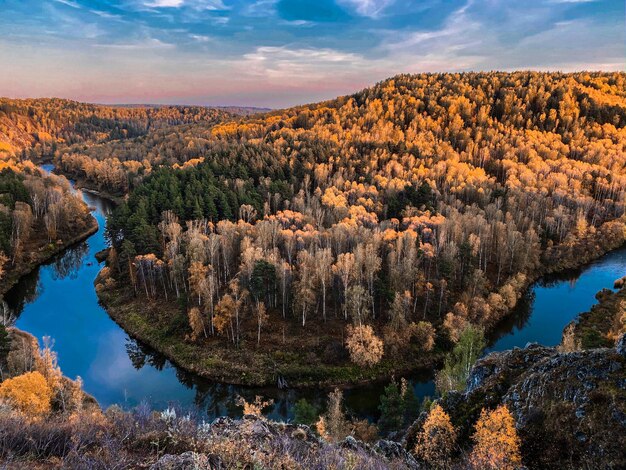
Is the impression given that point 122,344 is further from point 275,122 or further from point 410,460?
point 275,122

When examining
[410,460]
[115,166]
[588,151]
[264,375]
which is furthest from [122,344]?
[588,151]

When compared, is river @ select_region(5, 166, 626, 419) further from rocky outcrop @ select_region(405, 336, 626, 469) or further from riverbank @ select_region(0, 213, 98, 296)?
rocky outcrop @ select_region(405, 336, 626, 469)

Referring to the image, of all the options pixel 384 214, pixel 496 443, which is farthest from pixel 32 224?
pixel 496 443

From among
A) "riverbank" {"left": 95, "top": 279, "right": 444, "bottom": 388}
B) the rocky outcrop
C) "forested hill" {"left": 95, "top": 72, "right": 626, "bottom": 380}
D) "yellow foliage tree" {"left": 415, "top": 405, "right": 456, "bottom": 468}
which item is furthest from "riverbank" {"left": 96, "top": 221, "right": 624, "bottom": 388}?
the rocky outcrop

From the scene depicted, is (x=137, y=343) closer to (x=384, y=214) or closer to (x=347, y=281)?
(x=347, y=281)

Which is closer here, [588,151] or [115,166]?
[588,151]

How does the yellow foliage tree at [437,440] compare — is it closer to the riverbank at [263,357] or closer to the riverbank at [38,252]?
the riverbank at [263,357]
